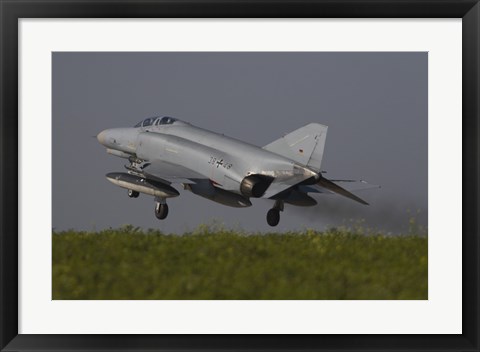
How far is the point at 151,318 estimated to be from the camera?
11.1 meters

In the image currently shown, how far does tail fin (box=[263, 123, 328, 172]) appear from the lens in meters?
18.3

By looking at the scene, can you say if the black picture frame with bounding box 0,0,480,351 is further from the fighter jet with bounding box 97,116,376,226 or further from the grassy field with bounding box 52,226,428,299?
the fighter jet with bounding box 97,116,376,226

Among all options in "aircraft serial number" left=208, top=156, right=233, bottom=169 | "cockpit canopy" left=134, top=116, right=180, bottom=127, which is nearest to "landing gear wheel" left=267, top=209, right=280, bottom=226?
"aircraft serial number" left=208, top=156, right=233, bottom=169

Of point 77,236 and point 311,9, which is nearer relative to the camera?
point 311,9

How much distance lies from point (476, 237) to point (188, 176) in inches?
453

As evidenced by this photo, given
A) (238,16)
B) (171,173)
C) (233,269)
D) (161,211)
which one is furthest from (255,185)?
(238,16)

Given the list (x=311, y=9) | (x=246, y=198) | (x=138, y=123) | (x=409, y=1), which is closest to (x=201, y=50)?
(x=311, y=9)

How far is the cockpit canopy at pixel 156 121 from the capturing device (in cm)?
2389

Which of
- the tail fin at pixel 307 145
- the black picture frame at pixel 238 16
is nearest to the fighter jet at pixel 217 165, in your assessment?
the tail fin at pixel 307 145

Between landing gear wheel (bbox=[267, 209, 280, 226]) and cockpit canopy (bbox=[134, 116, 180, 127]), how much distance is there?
474 cm

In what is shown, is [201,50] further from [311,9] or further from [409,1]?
[409,1]

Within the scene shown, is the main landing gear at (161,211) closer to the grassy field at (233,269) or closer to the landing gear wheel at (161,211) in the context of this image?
the landing gear wheel at (161,211)

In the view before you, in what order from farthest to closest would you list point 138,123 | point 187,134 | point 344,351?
1. point 138,123
2. point 187,134
3. point 344,351

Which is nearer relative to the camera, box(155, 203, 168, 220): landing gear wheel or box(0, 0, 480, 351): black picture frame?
box(0, 0, 480, 351): black picture frame
